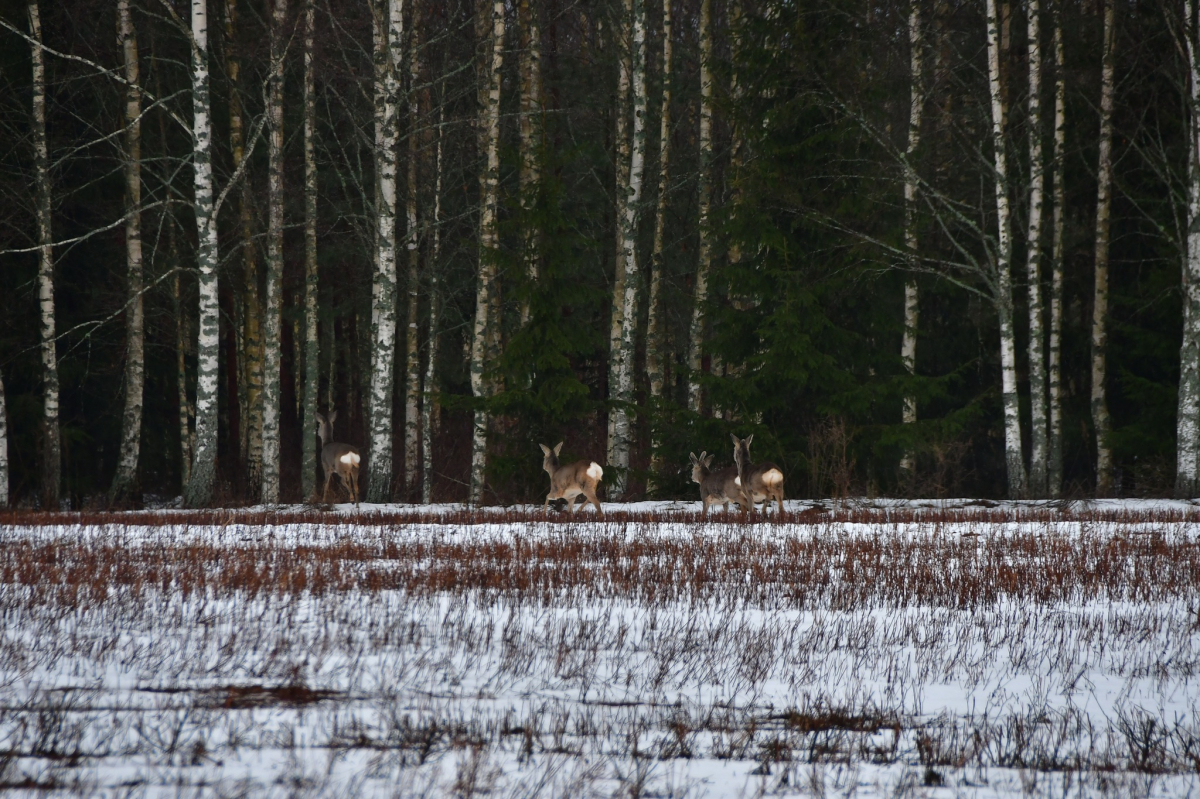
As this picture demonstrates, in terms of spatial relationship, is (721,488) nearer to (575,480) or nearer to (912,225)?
(575,480)

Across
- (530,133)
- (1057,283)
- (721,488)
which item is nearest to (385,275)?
(530,133)

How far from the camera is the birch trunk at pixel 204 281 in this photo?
672 inches

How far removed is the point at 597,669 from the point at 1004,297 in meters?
15.5

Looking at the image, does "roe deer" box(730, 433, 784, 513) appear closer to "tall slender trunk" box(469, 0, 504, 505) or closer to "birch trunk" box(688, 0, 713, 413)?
"birch trunk" box(688, 0, 713, 413)

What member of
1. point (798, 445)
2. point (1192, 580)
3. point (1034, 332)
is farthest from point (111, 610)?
point (1034, 332)

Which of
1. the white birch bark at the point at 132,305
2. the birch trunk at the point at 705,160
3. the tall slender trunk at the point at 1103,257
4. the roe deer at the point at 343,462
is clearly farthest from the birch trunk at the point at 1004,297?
the white birch bark at the point at 132,305

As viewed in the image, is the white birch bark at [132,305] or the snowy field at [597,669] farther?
the white birch bark at [132,305]

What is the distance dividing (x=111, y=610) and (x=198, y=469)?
10.9 meters

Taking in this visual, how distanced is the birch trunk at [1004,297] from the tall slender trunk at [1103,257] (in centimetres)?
→ 288

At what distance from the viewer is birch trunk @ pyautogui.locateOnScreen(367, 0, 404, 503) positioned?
18109 millimetres

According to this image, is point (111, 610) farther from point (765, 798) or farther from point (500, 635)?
point (765, 798)

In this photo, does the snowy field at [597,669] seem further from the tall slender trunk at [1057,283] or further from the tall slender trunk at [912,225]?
the tall slender trunk at [1057,283]

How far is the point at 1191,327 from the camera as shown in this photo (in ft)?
60.2

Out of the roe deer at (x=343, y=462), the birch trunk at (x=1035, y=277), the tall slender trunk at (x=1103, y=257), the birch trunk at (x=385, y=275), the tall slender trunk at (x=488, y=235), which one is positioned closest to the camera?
the birch trunk at (x=385, y=275)
